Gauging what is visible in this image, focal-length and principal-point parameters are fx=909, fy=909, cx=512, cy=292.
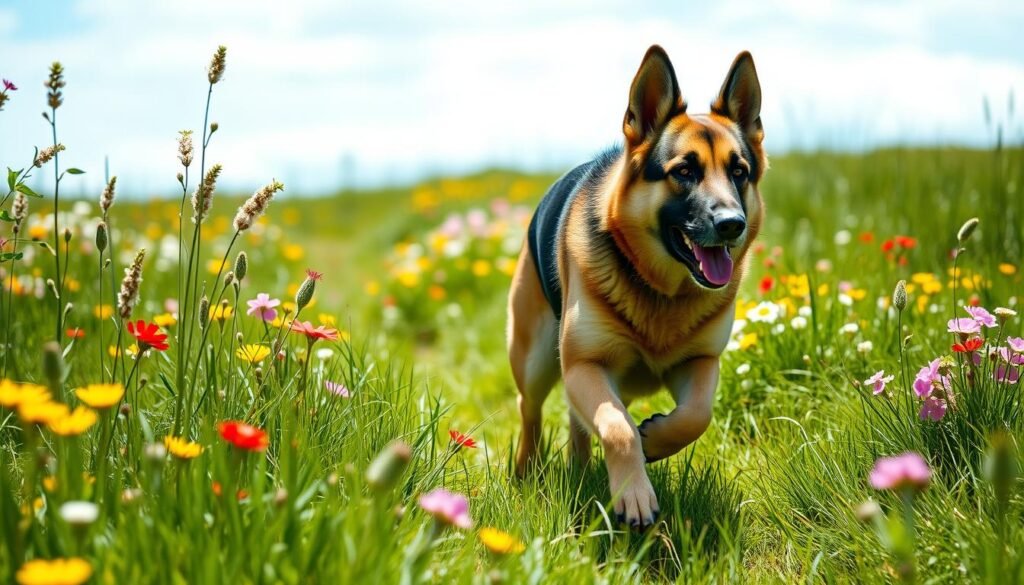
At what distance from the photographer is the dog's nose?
3.13 meters

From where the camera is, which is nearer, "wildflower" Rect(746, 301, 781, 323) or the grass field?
the grass field

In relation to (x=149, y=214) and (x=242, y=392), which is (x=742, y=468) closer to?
(x=242, y=392)

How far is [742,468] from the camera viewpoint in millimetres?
3297

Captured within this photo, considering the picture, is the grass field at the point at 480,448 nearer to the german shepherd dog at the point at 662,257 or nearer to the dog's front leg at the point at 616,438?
the dog's front leg at the point at 616,438

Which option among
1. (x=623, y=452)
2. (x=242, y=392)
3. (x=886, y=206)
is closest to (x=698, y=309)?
(x=623, y=452)

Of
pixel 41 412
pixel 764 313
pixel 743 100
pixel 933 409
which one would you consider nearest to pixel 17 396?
pixel 41 412

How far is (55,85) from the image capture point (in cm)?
243

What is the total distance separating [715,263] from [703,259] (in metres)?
0.05

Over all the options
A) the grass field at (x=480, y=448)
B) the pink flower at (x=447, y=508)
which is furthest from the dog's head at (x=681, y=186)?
the pink flower at (x=447, y=508)

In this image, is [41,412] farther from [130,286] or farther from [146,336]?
[146,336]

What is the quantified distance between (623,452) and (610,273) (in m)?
0.83

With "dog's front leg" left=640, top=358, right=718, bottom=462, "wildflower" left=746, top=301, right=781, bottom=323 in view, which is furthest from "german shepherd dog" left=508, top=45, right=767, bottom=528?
"wildflower" left=746, top=301, right=781, bottom=323

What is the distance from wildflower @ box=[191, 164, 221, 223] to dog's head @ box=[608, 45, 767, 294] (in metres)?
1.59

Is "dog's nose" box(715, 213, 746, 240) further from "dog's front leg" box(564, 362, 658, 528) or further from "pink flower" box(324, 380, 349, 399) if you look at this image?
"pink flower" box(324, 380, 349, 399)
